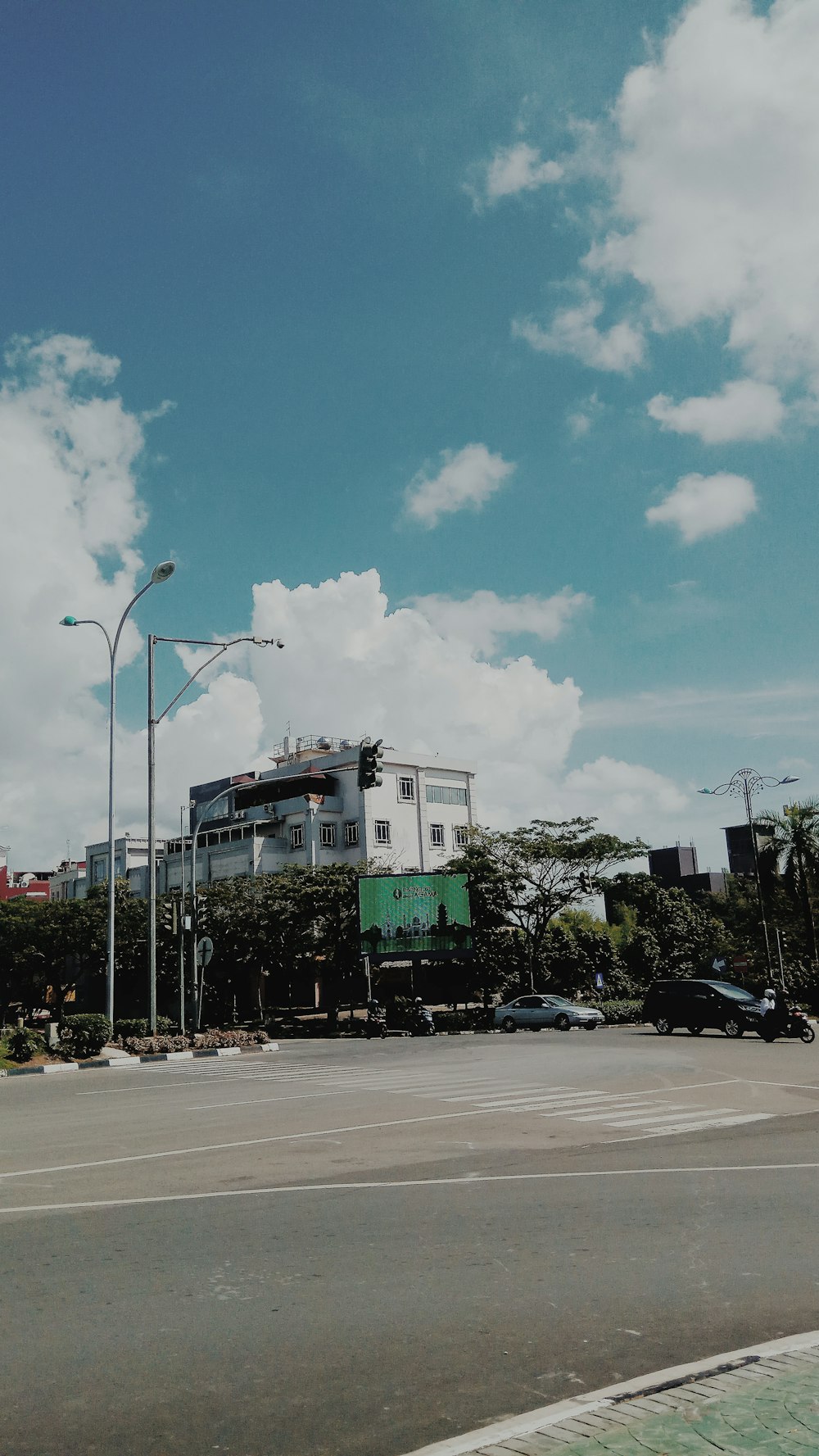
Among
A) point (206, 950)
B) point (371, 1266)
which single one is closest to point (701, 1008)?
point (206, 950)

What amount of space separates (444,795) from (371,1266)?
72095 mm

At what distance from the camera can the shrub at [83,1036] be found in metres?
28.9

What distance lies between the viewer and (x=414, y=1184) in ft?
32.2

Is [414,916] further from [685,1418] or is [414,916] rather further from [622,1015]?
[685,1418]

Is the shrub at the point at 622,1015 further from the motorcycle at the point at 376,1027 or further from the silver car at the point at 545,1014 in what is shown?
the motorcycle at the point at 376,1027

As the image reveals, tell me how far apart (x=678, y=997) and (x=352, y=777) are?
141 ft

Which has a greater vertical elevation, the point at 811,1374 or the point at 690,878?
the point at 690,878

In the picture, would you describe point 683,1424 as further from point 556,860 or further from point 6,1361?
point 556,860

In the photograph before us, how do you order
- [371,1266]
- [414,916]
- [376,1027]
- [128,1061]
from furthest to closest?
1. [414,916]
2. [376,1027]
3. [128,1061]
4. [371,1266]

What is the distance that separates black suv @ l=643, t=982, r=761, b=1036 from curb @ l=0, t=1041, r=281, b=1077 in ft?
41.1

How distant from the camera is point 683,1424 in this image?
14.0 ft

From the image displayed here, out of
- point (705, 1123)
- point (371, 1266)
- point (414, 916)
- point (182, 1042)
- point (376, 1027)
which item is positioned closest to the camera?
point (371, 1266)

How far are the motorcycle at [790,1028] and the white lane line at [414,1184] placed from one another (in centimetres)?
2108

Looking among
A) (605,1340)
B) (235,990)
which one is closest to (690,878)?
(235,990)
